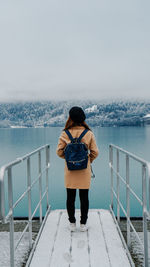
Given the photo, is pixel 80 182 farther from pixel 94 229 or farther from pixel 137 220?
pixel 137 220

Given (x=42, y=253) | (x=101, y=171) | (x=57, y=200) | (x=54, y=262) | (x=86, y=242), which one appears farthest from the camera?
(x=101, y=171)

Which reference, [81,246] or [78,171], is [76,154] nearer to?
[78,171]

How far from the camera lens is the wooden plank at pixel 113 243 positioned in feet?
7.87

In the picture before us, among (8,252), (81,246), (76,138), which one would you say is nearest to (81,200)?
(81,246)

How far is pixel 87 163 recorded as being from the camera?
9.32ft

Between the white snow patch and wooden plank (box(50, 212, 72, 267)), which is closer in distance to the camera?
wooden plank (box(50, 212, 72, 267))

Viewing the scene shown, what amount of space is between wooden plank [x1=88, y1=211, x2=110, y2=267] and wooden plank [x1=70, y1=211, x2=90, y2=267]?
50 millimetres

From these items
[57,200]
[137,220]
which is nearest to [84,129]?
[137,220]

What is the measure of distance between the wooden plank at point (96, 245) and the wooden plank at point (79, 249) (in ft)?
0.17

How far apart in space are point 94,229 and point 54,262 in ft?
2.92

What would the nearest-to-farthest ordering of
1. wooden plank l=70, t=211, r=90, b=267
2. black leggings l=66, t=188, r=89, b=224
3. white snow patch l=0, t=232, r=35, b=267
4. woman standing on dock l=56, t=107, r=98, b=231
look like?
wooden plank l=70, t=211, r=90, b=267
white snow patch l=0, t=232, r=35, b=267
woman standing on dock l=56, t=107, r=98, b=231
black leggings l=66, t=188, r=89, b=224

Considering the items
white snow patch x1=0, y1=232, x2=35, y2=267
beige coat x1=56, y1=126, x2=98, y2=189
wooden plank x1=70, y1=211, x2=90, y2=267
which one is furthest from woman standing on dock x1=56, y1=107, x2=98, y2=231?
white snow patch x1=0, y1=232, x2=35, y2=267

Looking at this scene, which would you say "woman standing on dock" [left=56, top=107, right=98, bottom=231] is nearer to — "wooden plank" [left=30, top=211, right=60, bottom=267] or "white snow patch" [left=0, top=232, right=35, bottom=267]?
"wooden plank" [left=30, top=211, right=60, bottom=267]

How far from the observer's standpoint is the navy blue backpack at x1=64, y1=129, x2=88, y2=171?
2.75m
